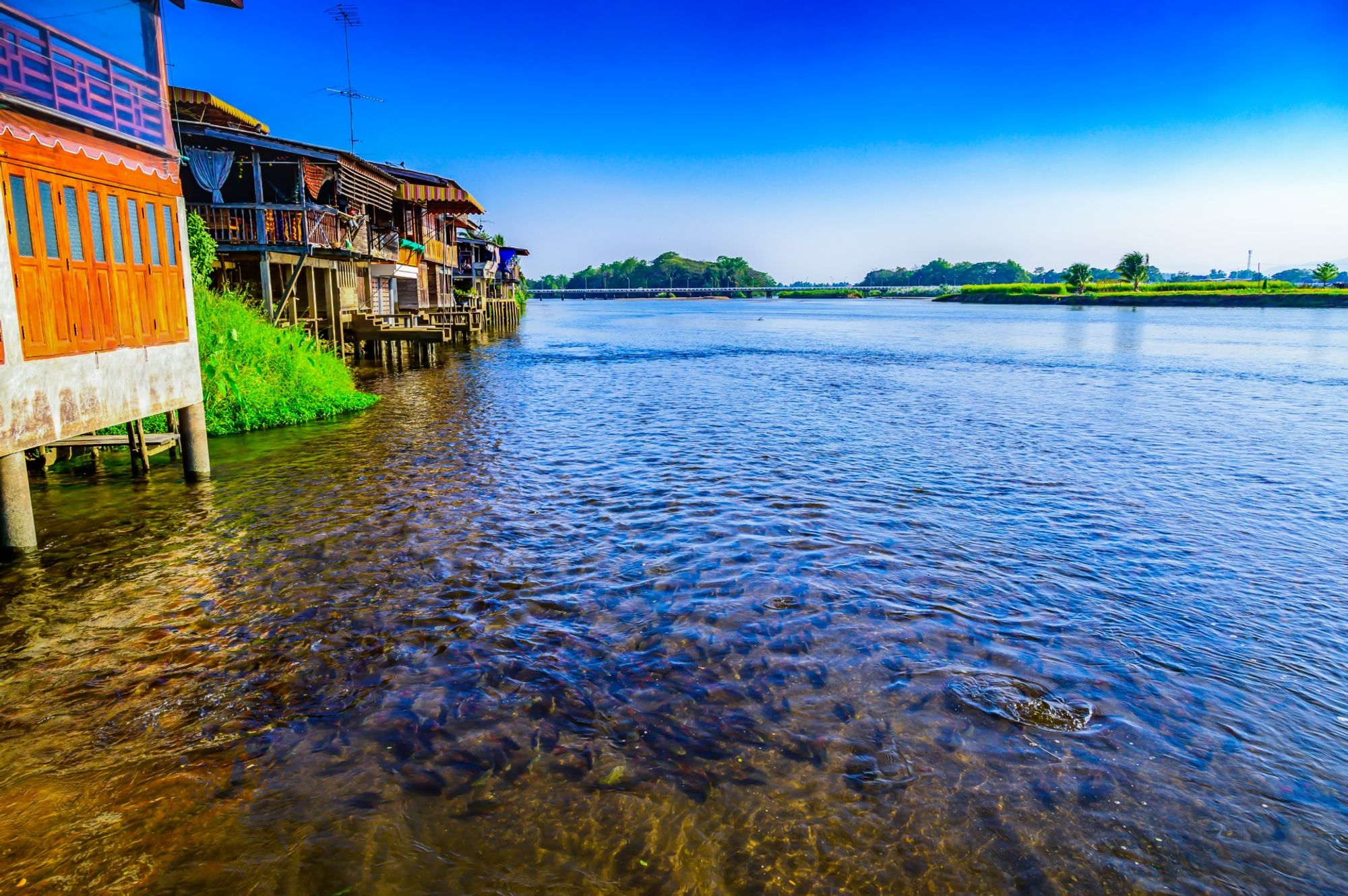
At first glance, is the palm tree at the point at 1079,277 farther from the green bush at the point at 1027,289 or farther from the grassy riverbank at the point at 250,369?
the grassy riverbank at the point at 250,369

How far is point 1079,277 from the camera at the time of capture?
133m

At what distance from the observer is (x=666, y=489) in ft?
41.7

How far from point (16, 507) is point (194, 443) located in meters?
3.69

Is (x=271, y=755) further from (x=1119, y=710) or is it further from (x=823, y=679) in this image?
(x=1119, y=710)

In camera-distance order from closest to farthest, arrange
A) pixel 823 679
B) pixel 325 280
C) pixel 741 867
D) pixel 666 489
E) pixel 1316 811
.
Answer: pixel 741 867, pixel 1316 811, pixel 823 679, pixel 666 489, pixel 325 280

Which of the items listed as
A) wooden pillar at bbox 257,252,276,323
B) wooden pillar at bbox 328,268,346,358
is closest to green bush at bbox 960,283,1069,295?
wooden pillar at bbox 328,268,346,358

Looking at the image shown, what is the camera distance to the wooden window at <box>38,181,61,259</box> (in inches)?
337

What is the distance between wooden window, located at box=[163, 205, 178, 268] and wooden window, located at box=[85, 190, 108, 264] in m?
1.39

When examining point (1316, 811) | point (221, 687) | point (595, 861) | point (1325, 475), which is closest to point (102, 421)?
point (221, 687)

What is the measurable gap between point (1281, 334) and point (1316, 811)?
224ft

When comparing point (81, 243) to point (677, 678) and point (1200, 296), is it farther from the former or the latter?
point (1200, 296)

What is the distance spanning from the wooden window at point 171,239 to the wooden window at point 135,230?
25.4 inches

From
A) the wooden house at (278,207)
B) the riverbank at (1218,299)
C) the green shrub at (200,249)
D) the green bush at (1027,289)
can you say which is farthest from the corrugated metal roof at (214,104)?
the green bush at (1027,289)

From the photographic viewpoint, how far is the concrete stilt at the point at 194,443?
12.2 m
